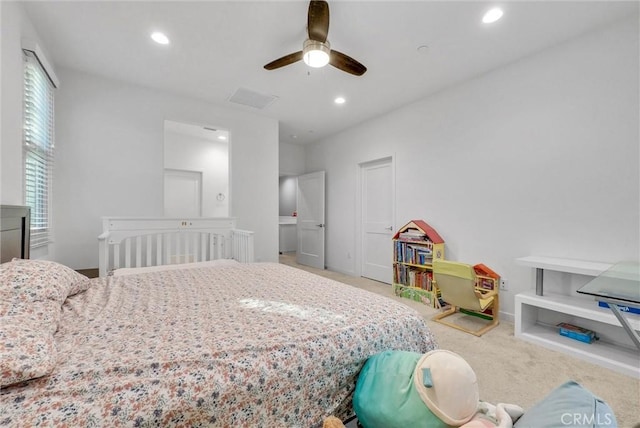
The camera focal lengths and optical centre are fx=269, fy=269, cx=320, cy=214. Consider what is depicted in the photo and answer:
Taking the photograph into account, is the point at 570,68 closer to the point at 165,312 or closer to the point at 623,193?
the point at 623,193

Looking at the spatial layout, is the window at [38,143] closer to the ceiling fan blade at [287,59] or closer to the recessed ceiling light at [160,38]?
the recessed ceiling light at [160,38]

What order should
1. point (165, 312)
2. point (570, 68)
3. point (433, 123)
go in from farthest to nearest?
1. point (433, 123)
2. point (570, 68)
3. point (165, 312)

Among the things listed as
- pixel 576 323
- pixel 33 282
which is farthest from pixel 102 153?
pixel 576 323

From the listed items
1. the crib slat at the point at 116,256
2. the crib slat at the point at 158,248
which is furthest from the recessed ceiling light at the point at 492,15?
the crib slat at the point at 116,256

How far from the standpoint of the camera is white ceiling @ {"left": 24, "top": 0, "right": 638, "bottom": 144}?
209cm

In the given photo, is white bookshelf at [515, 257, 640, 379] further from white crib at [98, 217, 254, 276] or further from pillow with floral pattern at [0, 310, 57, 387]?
pillow with floral pattern at [0, 310, 57, 387]

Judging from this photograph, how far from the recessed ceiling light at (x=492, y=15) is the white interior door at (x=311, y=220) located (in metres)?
3.45

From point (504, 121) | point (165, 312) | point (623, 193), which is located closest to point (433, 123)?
point (504, 121)

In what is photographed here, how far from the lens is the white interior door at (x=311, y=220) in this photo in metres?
5.37

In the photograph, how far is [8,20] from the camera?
190 centimetres

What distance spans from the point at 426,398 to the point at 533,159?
2.72 metres

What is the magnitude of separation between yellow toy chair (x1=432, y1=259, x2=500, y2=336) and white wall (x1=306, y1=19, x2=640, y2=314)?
252 millimetres

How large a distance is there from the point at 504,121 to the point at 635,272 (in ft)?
5.91

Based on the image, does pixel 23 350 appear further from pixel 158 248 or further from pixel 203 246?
pixel 203 246
